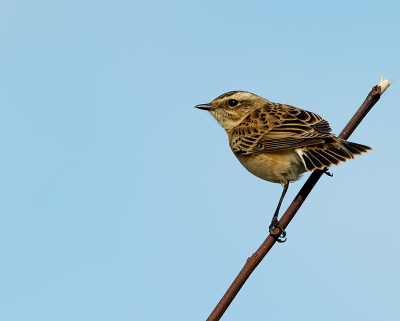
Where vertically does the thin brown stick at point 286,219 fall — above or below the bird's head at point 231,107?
below

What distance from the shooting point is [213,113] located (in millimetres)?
9336

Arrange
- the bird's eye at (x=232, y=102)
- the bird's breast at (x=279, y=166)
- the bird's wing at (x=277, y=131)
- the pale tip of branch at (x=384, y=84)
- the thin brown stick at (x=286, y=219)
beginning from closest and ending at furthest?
the thin brown stick at (x=286, y=219), the pale tip of branch at (x=384, y=84), the bird's wing at (x=277, y=131), the bird's breast at (x=279, y=166), the bird's eye at (x=232, y=102)

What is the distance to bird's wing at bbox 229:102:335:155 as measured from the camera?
712cm

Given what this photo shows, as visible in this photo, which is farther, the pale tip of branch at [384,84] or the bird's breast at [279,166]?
the bird's breast at [279,166]

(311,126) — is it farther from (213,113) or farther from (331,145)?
(213,113)

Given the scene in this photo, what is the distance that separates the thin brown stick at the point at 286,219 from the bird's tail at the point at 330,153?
0.78 ft

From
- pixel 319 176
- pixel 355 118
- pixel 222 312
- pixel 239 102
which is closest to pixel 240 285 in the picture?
pixel 222 312

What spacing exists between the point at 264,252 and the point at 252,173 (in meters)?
3.29

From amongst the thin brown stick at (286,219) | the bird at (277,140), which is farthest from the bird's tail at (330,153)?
the thin brown stick at (286,219)

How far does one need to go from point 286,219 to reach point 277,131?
2747 millimetres

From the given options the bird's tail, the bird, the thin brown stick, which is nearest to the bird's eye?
the bird

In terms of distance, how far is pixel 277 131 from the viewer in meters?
7.71

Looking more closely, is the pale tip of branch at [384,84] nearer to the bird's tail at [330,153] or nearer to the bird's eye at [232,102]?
the bird's tail at [330,153]

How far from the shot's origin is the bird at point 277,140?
673 cm
